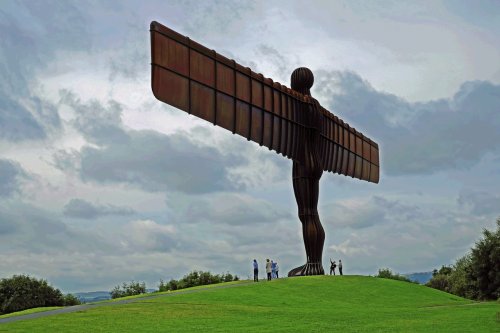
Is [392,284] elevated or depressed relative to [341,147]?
depressed

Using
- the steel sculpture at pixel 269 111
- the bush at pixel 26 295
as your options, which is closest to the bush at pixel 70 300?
the bush at pixel 26 295

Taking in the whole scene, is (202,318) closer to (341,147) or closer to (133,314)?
(133,314)

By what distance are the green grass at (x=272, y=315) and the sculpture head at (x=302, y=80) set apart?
36.0 ft

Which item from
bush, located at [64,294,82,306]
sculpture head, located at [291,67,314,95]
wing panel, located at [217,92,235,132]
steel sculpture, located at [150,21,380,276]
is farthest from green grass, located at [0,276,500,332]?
bush, located at [64,294,82,306]

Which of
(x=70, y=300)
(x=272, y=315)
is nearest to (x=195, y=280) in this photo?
(x=70, y=300)

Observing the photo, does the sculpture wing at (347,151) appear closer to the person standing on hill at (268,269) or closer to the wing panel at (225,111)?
→ the person standing on hill at (268,269)

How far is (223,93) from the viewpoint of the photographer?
2869 cm

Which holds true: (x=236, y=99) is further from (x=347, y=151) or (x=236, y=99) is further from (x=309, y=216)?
(x=347, y=151)

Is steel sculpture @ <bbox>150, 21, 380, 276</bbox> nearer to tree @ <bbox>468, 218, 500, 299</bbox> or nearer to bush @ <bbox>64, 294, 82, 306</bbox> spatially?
tree @ <bbox>468, 218, 500, 299</bbox>

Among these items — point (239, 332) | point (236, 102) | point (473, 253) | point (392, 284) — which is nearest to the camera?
point (239, 332)

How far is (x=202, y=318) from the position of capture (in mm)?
20594

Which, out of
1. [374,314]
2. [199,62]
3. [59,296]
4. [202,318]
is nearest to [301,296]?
[374,314]

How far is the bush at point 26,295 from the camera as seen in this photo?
47062mm

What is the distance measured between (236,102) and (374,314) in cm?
1189
